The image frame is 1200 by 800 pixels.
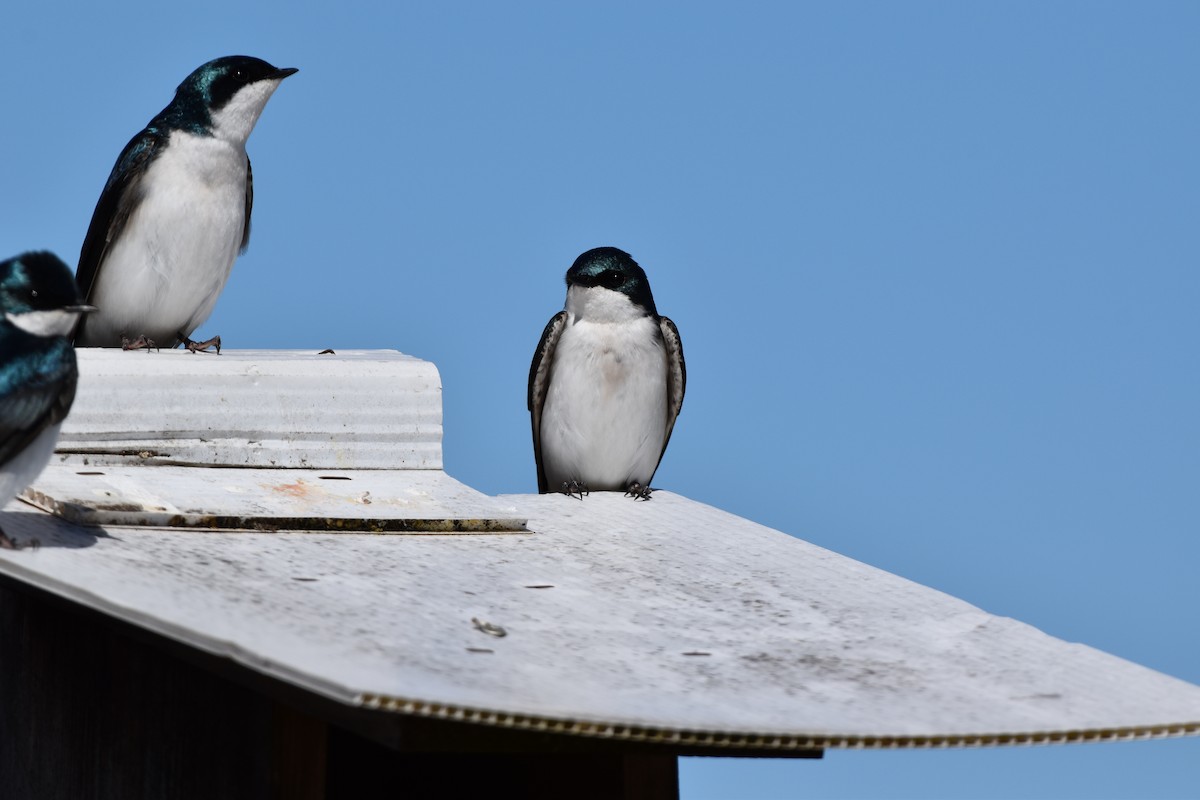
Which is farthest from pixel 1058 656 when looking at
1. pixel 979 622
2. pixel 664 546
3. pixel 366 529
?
pixel 366 529

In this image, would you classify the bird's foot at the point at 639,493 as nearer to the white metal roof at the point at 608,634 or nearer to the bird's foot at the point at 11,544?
the white metal roof at the point at 608,634

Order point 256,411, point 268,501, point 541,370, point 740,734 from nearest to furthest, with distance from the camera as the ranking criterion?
point 740,734
point 268,501
point 256,411
point 541,370

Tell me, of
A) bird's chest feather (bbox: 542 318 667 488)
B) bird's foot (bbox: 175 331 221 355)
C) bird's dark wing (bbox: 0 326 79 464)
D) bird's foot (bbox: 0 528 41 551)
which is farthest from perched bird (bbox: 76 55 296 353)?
bird's foot (bbox: 0 528 41 551)

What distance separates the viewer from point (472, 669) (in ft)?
9.94

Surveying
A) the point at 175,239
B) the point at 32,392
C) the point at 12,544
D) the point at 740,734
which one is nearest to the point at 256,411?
the point at 175,239

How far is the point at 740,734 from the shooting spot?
2.80 metres

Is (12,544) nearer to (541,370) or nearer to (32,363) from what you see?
(32,363)

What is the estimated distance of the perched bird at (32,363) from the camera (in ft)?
12.3

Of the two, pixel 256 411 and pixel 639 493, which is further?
pixel 639 493

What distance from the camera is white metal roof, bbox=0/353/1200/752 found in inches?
113

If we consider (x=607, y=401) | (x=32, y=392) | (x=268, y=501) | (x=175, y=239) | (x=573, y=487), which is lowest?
(x=573, y=487)

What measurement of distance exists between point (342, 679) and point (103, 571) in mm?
1033

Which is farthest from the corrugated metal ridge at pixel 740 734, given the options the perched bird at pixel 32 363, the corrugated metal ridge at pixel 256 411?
the corrugated metal ridge at pixel 256 411

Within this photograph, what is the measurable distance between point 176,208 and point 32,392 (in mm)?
2089
